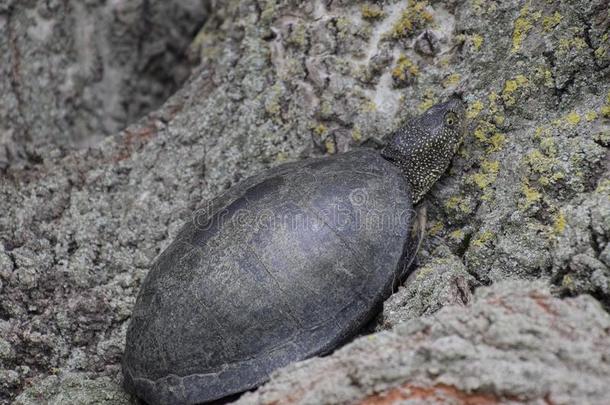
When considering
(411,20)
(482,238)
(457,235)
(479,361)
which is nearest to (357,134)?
(411,20)

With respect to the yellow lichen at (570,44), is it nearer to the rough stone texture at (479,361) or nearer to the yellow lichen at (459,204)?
the yellow lichen at (459,204)

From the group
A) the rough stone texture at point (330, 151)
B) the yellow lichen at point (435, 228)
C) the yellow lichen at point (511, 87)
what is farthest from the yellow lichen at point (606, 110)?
the yellow lichen at point (435, 228)

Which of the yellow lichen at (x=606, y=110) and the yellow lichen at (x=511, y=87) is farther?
the yellow lichen at (x=511, y=87)

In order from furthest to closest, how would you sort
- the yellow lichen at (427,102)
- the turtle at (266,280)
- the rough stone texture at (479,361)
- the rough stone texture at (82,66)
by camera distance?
the rough stone texture at (82,66)
the yellow lichen at (427,102)
the turtle at (266,280)
the rough stone texture at (479,361)

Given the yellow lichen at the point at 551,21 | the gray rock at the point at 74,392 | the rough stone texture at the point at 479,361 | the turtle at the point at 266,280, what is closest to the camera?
the rough stone texture at the point at 479,361

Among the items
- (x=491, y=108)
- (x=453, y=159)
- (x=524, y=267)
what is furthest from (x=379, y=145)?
(x=524, y=267)

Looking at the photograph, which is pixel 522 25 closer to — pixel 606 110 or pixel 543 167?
pixel 606 110
